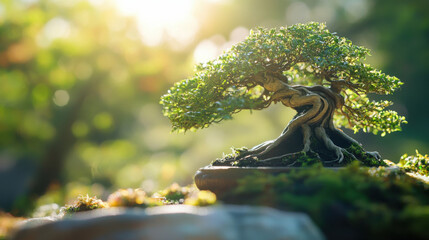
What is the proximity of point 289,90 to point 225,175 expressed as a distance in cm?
225

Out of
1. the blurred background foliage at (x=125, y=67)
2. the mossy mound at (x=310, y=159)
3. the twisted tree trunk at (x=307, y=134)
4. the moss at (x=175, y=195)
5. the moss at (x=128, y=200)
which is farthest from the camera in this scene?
the blurred background foliage at (x=125, y=67)

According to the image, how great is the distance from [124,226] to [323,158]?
3869mm

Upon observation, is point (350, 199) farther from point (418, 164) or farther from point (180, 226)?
point (418, 164)

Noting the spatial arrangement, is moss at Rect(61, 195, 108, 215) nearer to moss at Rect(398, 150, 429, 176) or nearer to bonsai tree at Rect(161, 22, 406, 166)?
bonsai tree at Rect(161, 22, 406, 166)

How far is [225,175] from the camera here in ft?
17.4

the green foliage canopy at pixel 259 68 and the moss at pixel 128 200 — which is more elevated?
the green foliage canopy at pixel 259 68

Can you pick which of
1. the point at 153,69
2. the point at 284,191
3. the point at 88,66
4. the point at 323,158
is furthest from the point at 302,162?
the point at 88,66

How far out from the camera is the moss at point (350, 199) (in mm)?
3447

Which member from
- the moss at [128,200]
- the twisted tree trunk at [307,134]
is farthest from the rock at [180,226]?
the twisted tree trunk at [307,134]

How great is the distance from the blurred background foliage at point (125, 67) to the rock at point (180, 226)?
12.8 meters

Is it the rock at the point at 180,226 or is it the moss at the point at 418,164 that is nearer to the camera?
the rock at the point at 180,226

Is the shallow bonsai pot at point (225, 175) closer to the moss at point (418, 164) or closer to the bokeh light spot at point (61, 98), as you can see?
the moss at point (418, 164)

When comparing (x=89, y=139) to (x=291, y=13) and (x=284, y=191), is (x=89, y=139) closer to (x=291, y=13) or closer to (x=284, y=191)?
(x=291, y=13)

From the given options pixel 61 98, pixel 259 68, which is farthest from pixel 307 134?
pixel 61 98
